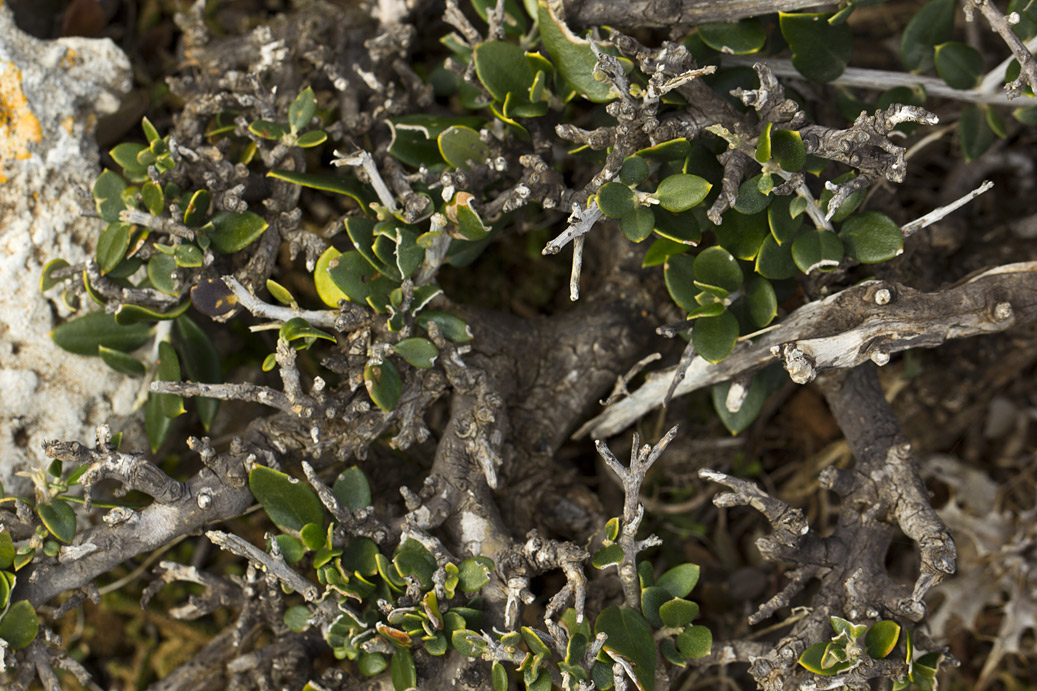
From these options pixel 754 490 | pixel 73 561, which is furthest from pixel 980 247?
pixel 73 561

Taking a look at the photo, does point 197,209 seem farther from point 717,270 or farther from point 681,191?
point 717,270

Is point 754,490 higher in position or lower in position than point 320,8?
lower

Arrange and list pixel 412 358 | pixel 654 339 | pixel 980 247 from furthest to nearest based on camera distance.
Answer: pixel 980 247
pixel 654 339
pixel 412 358

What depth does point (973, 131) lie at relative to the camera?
201 centimetres

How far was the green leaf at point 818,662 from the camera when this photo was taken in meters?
1.66

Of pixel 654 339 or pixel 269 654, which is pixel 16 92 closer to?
pixel 269 654

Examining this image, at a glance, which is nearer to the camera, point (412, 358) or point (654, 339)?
point (412, 358)

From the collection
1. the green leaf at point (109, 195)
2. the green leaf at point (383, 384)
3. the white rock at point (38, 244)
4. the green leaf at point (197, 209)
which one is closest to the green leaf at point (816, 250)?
the green leaf at point (383, 384)

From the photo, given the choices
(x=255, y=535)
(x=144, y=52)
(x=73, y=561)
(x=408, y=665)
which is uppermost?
(x=144, y=52)

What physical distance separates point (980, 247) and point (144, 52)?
2693mm

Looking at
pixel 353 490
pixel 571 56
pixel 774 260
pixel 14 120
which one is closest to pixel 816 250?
pixel 774 260

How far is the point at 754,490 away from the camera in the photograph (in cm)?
176

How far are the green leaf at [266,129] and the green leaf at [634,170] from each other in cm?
85

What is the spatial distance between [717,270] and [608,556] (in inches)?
27.4
